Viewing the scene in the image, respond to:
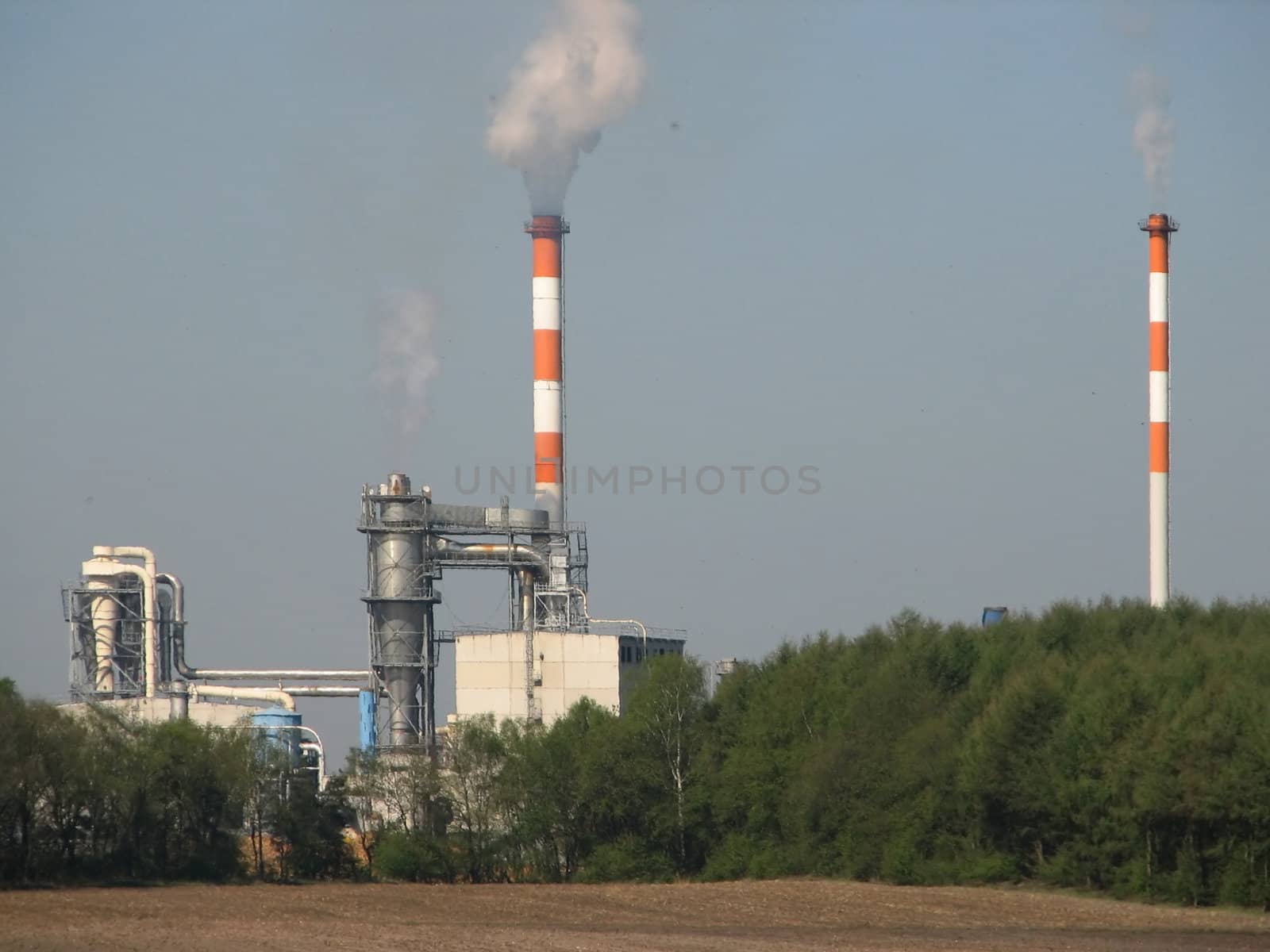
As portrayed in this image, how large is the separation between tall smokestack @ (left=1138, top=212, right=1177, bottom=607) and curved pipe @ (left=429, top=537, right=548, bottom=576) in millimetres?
19426

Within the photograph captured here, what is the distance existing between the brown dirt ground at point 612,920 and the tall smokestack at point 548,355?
2707 cm

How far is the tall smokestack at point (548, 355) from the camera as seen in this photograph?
66812 millimetres

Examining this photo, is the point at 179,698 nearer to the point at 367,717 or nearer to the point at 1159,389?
the point at 367,717

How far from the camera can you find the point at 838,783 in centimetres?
4359

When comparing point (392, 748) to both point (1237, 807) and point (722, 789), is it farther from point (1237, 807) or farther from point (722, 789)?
point (1237, 807)

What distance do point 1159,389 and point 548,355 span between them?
775 inches

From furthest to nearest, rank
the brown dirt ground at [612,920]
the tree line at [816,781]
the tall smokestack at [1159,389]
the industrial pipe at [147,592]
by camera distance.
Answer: the industrial pipe at [147,592], the tall smokestack at [1159,389], the tree line at [816,781], the brown dirt ground at [612,920]

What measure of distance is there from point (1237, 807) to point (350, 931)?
15374mm

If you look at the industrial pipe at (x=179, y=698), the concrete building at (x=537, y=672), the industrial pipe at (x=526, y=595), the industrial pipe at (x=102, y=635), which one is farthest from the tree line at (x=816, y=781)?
the industrial pipe at (x=102, y=635)

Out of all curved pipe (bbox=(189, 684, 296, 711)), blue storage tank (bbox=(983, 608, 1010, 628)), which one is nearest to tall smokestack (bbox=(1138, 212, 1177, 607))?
blue storage tank (bbox=(983, 608, 1010, 628))

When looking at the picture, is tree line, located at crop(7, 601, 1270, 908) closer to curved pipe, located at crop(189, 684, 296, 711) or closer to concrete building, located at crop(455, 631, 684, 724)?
concrete building, located at crop(455, 631, 684, 724)

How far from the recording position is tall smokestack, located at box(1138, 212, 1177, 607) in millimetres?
59406

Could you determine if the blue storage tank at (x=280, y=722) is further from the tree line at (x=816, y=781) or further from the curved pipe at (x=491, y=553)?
the tree line at (x=816, y=781)

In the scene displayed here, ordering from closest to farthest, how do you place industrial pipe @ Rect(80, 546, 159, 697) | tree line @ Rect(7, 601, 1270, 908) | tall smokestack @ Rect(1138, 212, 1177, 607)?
tree line @ Rect(7, 601, 1270, 908)
tall smokestack @ Rect(1138, 212, 1177, 607)
industrial pipe @ Rect(80, 546, 159, 697)
